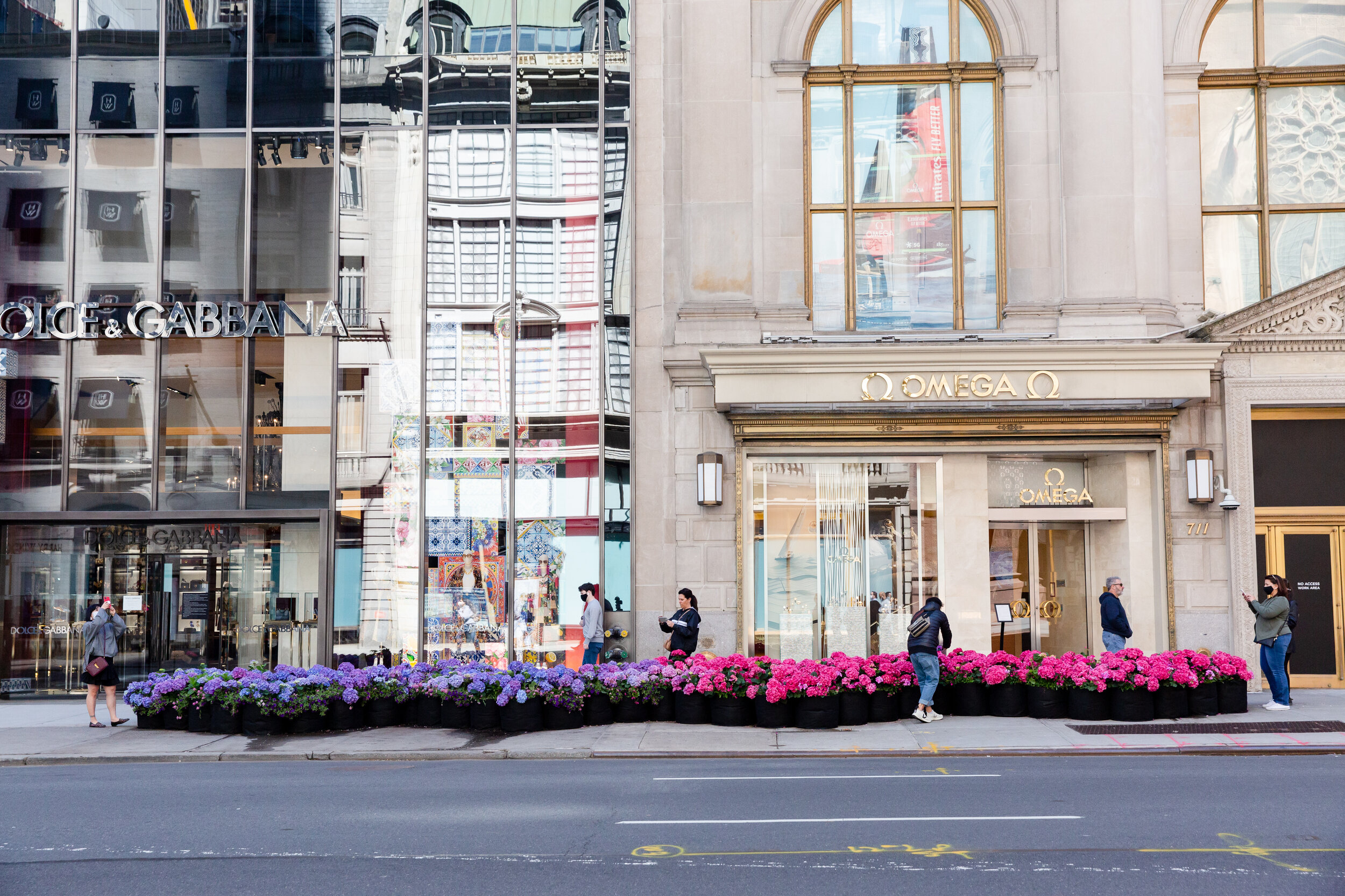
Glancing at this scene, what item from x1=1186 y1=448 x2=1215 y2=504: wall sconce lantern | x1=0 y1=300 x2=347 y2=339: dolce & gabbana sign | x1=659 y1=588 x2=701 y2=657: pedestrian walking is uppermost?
x1=0 y1=300 x2=347 y2=339: dolce & gabbana sign

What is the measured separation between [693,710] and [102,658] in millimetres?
8363

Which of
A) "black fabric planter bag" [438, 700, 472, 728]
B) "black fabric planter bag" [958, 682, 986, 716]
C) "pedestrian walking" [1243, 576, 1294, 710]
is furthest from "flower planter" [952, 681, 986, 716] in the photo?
"black fabric planter bag" [438, 700, 472, 728]

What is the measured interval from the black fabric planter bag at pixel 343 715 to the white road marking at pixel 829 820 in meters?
6.99

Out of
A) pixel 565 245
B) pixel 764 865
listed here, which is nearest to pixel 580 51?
pixel 565 245

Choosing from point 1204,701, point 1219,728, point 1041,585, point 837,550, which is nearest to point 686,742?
point 837,550

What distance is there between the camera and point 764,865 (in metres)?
7.75

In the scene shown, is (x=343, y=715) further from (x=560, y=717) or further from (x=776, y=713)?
(x=776, y=713)

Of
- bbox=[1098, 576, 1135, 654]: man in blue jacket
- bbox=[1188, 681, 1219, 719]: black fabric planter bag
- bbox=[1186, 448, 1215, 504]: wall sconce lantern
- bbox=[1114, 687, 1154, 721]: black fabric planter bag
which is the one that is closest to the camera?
bbox=[1114, 687, 1154, 721]: black fabric planter bag

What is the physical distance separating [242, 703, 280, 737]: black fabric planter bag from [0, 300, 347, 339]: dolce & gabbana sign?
7160 millimetres

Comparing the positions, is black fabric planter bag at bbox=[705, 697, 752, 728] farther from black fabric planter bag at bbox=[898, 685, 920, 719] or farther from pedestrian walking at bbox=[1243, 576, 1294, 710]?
pedestrian walking at bbox=[1243, 576, 1294, 710]

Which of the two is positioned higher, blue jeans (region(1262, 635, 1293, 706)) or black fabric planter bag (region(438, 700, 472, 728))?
blue jeans (region(1262, 635, 1293, 706))

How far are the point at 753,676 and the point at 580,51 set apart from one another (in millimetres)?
11276

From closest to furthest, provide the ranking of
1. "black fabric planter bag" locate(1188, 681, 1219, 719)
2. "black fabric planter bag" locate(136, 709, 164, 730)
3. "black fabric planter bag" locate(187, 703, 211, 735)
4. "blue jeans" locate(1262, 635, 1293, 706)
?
"black fabric planter bag" locate(1188, 681, 1219, 719) < "black fabric planter bag" locate(187, 703, 211, 735) < "black fabric planter bag" locate(136, 709, 164, 730) < "blue jeans" locate(1262, 635, 1293, 706)

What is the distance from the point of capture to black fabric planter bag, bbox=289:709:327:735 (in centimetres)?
1479
